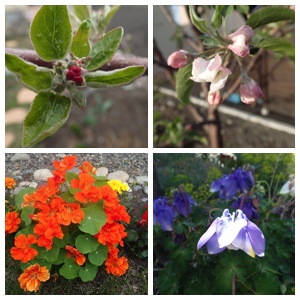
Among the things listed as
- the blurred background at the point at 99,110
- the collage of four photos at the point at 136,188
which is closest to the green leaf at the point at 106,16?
the collage of four photos at the point at 136,188

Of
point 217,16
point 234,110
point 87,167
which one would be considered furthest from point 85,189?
point 234,110

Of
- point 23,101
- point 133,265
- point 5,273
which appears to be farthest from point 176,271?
point 23,101

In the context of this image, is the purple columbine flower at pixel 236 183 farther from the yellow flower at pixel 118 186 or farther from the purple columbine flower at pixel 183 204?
the yellow flower at pixel 118 186

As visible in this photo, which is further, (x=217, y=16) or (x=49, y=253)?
(x=49, y=253)

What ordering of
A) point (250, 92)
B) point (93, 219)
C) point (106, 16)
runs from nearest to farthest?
1. point (250, 92)
2. point (106, 16)
3. point (93, 219)

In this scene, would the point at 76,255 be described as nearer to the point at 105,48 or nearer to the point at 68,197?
the point at 68,197
